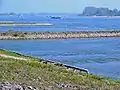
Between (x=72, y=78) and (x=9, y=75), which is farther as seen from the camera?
(x=72, y=78)

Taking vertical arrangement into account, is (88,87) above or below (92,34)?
above

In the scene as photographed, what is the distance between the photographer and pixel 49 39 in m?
72.0

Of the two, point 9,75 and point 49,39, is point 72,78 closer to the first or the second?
point 9,75

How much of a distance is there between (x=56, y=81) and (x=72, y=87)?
2.83 ft

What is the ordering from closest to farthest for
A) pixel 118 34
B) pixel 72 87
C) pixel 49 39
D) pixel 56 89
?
pixel 56 89, pixel 72 87, pixel 49 39, pixel 118 34

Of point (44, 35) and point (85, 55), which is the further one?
point (44, 35)

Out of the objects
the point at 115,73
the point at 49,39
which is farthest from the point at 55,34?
the point at 115,73

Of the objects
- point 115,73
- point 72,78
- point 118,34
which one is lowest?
point 118,34

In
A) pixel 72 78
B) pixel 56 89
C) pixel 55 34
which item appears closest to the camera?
pixel 56 89

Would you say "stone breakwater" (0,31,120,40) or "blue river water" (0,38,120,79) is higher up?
"blue river water" (0,38,120,79)

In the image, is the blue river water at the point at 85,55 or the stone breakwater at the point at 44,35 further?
the stone breakwater at the point at 44,35

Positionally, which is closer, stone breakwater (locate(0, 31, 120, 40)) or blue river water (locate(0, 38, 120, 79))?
blue river water (locate(0, 38, 120, 79))

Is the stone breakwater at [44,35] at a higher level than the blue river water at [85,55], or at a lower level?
lower

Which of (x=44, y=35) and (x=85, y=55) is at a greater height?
(x=85, y=55)
